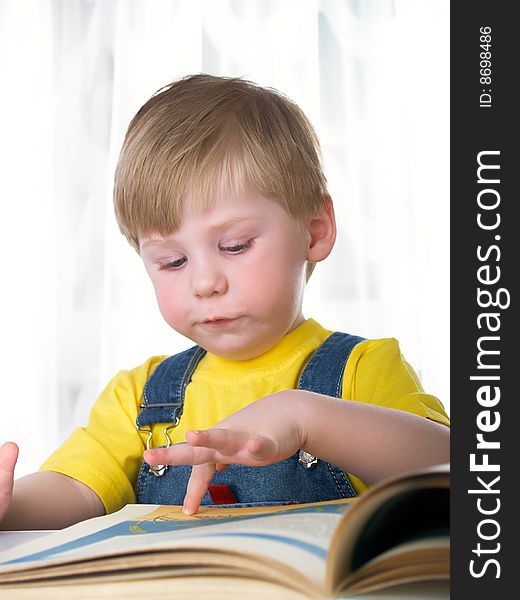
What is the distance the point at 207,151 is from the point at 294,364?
25cm

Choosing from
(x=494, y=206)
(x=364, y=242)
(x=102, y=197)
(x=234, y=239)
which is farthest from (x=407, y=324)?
(x=494, y=206)

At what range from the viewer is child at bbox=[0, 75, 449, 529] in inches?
32.8

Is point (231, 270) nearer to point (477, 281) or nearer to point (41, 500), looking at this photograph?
point (41, 500)

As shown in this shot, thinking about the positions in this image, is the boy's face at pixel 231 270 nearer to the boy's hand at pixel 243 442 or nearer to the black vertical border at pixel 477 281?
the boy's hand at pixel 243 442

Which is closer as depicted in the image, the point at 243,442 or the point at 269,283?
the point at 243,442

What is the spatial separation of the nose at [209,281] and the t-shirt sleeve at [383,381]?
0.17 meters

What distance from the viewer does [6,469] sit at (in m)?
0.72

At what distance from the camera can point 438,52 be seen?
5.43 ft

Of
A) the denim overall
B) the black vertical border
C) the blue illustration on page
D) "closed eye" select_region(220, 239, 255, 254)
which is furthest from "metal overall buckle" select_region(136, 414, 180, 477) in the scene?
the black vertical border

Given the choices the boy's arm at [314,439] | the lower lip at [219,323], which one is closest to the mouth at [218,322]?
the lower lip at [219,323]

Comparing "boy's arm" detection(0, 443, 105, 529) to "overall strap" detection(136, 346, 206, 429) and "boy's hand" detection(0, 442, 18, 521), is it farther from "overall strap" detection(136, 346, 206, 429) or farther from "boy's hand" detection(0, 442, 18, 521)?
"overall strap" detection(136, 346, 206, 429)

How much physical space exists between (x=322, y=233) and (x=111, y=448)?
1.12 ft

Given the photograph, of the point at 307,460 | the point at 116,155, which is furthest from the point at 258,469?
the point at 116,155

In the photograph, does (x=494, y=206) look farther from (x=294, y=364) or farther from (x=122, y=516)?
(x=294, y=364)
